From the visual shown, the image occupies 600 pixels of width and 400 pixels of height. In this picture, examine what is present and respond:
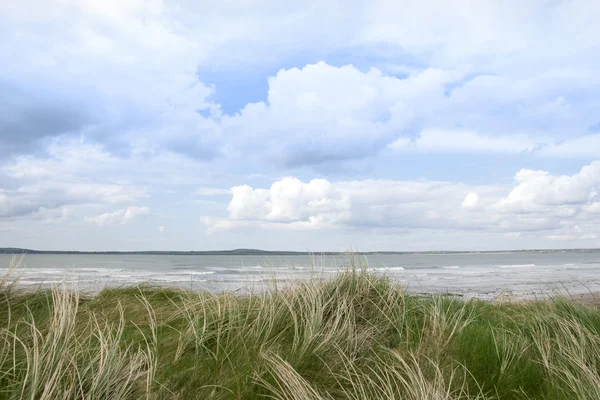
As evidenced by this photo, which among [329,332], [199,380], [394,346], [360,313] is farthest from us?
[360,313]

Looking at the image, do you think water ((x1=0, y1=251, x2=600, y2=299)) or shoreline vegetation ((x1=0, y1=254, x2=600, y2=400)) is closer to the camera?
shoreline vegetation ((x1=0, y1=254, x2=600, y2=400))

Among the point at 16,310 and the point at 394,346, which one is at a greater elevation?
the point at 16,310

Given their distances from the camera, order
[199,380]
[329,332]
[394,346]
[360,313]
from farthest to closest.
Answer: [360,313]
[394,346]
[329,332]
[199,380]

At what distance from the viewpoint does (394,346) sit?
13.2ft

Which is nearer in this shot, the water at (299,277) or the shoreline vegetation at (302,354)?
the shoreline vegetation at (302,354)

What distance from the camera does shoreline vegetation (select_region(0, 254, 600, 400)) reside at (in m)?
2.68

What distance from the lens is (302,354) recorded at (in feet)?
10.8

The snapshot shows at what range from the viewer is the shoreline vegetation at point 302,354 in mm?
2678

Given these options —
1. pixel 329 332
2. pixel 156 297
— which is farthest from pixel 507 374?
pixel 156 297

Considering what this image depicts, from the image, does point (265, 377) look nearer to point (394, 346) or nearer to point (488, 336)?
point (394, 346)

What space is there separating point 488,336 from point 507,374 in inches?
32.0

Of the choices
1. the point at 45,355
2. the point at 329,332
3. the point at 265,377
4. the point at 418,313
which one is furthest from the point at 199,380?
the point at 418,313

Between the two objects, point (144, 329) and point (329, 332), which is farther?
point (144, 329)

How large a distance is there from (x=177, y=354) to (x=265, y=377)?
2.31 feet
